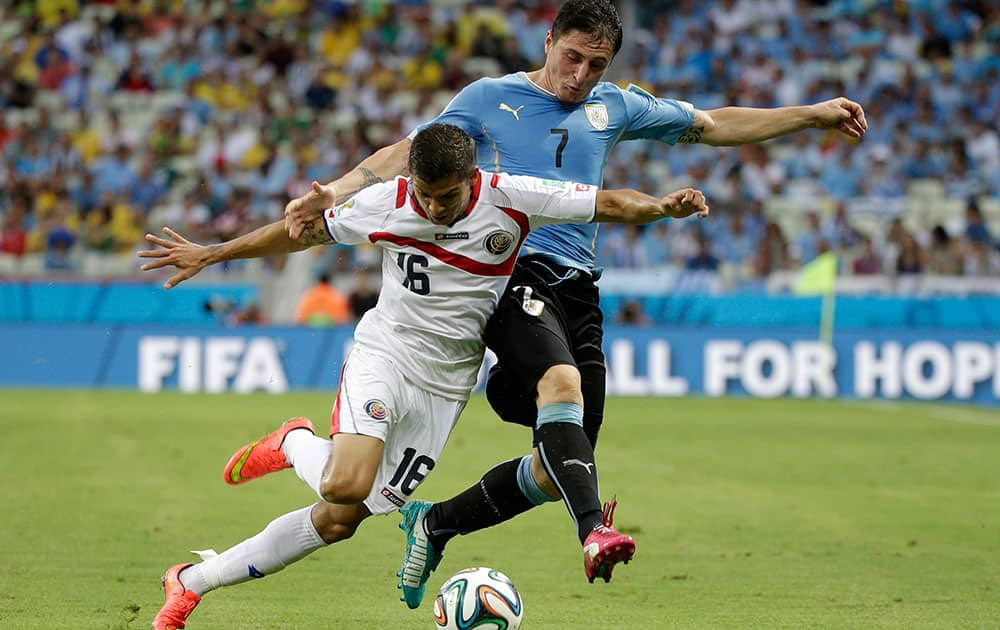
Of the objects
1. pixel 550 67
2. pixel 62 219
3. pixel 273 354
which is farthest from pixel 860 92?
pixel 550 67

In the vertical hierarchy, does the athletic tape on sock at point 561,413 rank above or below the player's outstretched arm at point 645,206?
below

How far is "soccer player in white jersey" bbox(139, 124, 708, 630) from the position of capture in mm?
5617

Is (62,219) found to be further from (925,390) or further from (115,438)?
(925,390)

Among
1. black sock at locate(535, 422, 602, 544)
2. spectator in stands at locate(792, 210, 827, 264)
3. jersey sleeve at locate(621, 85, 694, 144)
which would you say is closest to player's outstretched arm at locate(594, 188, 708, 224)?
black sock at locate(535, 422, 602, 544)

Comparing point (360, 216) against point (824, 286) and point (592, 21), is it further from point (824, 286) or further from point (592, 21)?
point (824, 286)

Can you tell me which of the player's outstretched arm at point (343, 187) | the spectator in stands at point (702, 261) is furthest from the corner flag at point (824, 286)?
the player's outstretched arm at point (343, 187)

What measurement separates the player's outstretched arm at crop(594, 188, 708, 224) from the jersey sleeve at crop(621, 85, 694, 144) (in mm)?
1028

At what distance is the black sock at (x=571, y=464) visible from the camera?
18.3 ft

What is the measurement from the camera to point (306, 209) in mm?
5820

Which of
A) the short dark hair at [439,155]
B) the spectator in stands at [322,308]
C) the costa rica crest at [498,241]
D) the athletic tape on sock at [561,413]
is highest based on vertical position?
the short dark hair at [439,155]

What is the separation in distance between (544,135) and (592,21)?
1.76 feet

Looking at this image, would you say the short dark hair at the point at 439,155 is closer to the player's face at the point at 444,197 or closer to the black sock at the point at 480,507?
the player's face at the point at 444,197

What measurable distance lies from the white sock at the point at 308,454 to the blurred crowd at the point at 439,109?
15.0 metres

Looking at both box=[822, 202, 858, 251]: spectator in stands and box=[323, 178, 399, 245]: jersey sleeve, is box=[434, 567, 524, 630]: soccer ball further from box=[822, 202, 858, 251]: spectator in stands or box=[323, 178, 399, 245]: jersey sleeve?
box=[822, 202, 858, 251]: spectator in stands
